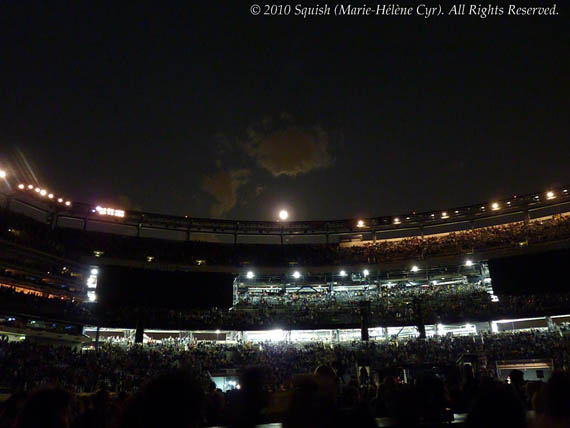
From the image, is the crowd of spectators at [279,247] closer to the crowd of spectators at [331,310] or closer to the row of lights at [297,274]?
the row of lights at [297,274]

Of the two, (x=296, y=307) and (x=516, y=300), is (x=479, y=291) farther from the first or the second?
(x=296, y=307)

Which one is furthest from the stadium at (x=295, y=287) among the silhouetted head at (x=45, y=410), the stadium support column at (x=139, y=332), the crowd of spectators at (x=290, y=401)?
the silhouetted head at (x=45, y=410)

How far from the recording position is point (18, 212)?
41.4 metres

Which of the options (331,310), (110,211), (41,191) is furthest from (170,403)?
(110,211)


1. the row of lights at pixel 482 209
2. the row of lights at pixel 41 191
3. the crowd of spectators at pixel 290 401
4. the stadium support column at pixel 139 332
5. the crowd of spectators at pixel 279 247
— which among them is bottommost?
the crowd of spectators at pixel 290 401

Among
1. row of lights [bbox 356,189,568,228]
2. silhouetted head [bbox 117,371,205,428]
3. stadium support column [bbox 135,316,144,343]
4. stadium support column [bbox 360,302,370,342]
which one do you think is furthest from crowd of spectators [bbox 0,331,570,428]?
Result: row of lights [bbox 356,189,568,228]

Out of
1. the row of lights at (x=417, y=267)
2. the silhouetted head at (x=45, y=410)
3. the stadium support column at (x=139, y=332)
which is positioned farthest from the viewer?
the row of lights at (x=417, y=267)

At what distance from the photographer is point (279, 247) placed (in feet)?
168

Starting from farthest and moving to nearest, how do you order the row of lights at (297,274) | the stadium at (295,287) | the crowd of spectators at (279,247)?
the row of lights at (297,274), the crowd of spectators at (279,247), the stadium at (295,287)

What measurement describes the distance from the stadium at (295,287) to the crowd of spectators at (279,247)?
0.16 metres

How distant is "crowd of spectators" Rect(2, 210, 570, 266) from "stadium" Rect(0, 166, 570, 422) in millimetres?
162

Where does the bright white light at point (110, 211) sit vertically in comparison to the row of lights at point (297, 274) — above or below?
above

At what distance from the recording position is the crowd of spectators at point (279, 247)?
41.7m

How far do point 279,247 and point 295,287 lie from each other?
16.8 feet
